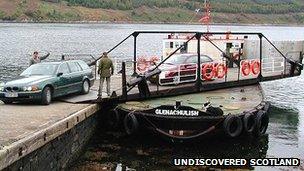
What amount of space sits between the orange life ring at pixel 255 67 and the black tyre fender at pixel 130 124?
11.5 m

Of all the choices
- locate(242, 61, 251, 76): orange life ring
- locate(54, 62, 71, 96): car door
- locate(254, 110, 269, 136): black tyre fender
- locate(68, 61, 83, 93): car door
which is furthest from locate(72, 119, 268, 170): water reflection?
locate(242, 61, 251, 76): orange life ring

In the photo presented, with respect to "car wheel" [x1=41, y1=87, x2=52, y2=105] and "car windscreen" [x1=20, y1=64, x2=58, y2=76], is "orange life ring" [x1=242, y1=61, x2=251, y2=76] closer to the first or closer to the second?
"car windscreen" [x1=20, y1=64, x2=58, y2=76]

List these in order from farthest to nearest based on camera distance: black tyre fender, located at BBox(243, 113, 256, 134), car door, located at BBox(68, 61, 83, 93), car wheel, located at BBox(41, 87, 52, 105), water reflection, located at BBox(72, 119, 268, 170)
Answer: car door, located at BBox(68, 61, 83, 93) → black tyre fender, located at BBox(243, 113, 256, 134) → car wheel, located at BBox(41, 87, 52, 105) → water reflection, located at BBox(72, 119, 268, 170)

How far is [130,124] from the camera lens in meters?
20.7

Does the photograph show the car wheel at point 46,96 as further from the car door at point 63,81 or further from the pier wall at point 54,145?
the pier wall at point 54,145

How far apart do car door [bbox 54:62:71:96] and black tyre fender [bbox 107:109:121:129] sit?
211 cm

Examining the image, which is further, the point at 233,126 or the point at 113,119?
the point at 113,119

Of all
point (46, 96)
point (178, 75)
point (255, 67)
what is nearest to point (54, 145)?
point (46, 96)

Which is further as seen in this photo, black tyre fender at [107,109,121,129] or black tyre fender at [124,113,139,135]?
black tyre fender at [107,109,121,129]

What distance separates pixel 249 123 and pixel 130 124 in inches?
194

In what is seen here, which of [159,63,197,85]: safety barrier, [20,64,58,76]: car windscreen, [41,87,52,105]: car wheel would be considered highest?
[20,64,58,76]: car windscreen

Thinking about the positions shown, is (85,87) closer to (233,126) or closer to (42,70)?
(42,70)

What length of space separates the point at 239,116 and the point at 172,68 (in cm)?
667

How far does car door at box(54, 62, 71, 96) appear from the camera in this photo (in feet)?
68.9
